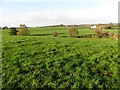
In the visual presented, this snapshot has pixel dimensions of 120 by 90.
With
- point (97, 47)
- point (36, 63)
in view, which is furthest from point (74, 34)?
point (36, 63)

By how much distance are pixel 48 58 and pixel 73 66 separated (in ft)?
8.40

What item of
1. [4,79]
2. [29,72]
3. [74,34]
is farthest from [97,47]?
[74,34]

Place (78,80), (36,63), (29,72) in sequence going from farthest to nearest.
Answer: (36,63) < (29,72) < (78,80)

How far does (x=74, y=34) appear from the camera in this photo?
278 ft

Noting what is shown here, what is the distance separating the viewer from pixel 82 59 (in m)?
17.9

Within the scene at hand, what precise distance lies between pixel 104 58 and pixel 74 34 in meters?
66.7

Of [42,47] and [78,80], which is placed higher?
[42,47]

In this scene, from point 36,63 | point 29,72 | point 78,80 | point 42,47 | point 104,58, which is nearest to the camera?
point 78,80

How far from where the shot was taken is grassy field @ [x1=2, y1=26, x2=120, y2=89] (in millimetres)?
14242

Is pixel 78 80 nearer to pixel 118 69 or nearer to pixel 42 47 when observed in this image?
pixel 118 69

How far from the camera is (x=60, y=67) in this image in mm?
16297

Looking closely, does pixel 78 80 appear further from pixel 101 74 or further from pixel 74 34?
pixel 74 34

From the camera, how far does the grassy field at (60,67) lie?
14242mm

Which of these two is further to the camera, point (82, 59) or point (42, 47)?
point (42, 47)
